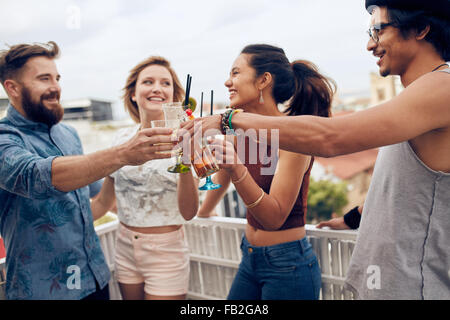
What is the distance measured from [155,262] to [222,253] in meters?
0.58

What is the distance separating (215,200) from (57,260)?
1013mm

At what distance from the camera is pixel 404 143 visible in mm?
1099

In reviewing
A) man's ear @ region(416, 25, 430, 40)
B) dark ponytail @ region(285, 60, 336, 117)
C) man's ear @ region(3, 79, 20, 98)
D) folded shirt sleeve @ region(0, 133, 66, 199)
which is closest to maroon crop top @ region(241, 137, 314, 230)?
dark ponytail @ region(285, 60, 336, 117)

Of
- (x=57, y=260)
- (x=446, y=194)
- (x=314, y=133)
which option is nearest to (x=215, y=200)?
(x=57, y=260)

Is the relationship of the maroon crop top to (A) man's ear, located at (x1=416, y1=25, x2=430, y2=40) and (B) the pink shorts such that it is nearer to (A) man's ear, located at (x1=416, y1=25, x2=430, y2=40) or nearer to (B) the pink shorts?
(B) the pink shorts

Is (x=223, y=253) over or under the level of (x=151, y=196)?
under

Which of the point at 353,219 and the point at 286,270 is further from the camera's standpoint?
the point at 353,219

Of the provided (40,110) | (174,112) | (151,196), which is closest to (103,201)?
(151,196)

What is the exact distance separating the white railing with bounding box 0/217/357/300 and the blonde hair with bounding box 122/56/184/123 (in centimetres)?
93

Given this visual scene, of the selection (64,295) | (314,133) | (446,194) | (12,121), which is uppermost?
(12,121)

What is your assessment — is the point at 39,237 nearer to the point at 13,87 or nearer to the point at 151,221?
the point at 151,221

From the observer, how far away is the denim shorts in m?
1.55
